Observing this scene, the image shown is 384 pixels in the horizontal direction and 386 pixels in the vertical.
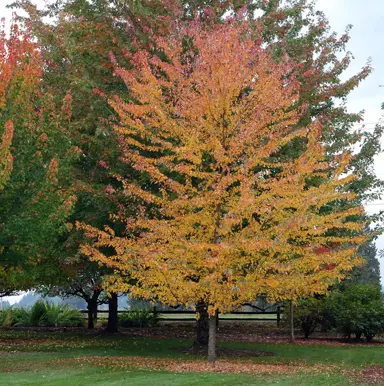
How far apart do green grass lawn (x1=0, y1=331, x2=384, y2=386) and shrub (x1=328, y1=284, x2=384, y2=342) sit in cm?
176

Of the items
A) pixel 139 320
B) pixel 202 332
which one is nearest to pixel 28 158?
pixel 202 332

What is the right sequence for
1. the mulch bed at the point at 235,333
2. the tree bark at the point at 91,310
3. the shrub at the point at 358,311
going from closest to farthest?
the mulch bed at the point at 235,333 < the shrub at the point at 358,311 < the tree bark at the point at 91,310

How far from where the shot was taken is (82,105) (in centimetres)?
1948

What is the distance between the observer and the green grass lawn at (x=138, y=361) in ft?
39.9

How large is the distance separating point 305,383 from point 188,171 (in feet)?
17.2

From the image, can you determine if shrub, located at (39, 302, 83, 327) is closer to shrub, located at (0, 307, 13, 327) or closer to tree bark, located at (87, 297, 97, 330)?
tree bark, located at (87, 297, 97, 330)

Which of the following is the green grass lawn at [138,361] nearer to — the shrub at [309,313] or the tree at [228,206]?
the tree at [228,206]

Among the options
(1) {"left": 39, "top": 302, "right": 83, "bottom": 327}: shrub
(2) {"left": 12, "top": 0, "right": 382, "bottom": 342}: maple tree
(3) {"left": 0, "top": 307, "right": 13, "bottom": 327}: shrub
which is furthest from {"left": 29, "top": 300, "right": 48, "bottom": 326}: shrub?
(2) {"left": 12, "top": 0, "right": 382, "bottom": 342}: maple tree

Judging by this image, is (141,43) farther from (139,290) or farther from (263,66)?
(139,290)

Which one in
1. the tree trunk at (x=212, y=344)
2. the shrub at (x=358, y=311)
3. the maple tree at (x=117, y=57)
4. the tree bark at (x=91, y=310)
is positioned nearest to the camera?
the tree trunk at (x=212, y=344)

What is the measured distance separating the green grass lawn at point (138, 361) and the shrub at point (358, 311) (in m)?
1.76

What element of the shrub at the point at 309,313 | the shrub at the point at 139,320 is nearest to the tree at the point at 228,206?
the shrub at the point at 309,313

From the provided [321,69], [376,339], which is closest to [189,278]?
[321,69]

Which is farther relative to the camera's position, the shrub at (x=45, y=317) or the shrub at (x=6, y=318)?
the shrub at (x=6, y=318)
